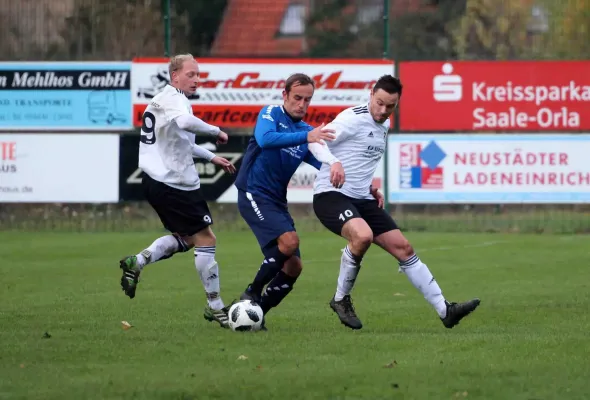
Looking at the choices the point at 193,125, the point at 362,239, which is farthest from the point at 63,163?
the point at 362,239

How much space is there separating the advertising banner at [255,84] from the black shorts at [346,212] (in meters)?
10.8

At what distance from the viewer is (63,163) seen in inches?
803

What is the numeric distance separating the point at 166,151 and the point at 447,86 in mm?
11182

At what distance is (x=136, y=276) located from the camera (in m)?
9.75

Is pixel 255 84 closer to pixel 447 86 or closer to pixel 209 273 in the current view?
pixel 447 86

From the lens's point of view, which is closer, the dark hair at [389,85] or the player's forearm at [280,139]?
the player's forearm at [280,139]

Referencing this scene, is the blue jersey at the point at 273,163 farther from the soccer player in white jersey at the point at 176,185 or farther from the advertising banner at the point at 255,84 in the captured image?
the advertising banner at the point at 255,84

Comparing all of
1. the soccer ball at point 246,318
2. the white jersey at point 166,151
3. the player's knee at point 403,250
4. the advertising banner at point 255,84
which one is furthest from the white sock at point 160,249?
the advertising banner at point 255,84

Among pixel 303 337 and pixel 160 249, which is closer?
pixel 303 337

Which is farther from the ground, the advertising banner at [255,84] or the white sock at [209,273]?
the advertising banner at [255,84]

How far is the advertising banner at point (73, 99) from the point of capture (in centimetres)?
2045

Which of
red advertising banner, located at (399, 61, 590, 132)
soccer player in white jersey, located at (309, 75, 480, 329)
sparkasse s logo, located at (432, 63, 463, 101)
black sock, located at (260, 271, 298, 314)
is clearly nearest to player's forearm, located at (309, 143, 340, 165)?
soccer player in white jersey, located at (309, 75, 480, 329)

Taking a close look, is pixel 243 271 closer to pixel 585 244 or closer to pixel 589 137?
pixel 585 244

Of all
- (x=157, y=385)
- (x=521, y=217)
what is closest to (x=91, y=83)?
(x=521, y=217)
